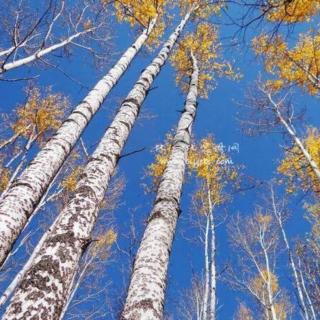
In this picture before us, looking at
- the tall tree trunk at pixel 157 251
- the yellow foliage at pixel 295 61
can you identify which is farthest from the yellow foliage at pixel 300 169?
the tall tree trunk at pixel 157 251

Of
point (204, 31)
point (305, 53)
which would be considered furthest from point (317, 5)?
point (204, 31)

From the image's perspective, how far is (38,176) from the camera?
3.41 meters

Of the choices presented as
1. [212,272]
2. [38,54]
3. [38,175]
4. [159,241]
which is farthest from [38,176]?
[212,272]

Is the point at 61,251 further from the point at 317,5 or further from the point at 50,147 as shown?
the point at 317,5

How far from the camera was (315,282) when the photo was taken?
41.6ft

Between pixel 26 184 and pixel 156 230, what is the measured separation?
1317mm

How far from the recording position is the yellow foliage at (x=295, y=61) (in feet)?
32.9

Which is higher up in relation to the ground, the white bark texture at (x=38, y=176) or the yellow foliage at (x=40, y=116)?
the yellow foliage at (x=40, y=116)

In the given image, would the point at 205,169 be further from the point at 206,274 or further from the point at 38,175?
the point at 38,175

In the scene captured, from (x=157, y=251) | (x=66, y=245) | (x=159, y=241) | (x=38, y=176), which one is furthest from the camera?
(x=38, y=176)

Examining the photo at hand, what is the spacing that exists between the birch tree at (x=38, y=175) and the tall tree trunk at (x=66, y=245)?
299 millimetres

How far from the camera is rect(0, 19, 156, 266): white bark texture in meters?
2.80

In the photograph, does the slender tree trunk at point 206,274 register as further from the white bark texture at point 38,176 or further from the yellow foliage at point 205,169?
the white bark texture at point 38,176

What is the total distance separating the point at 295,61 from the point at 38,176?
900cm
